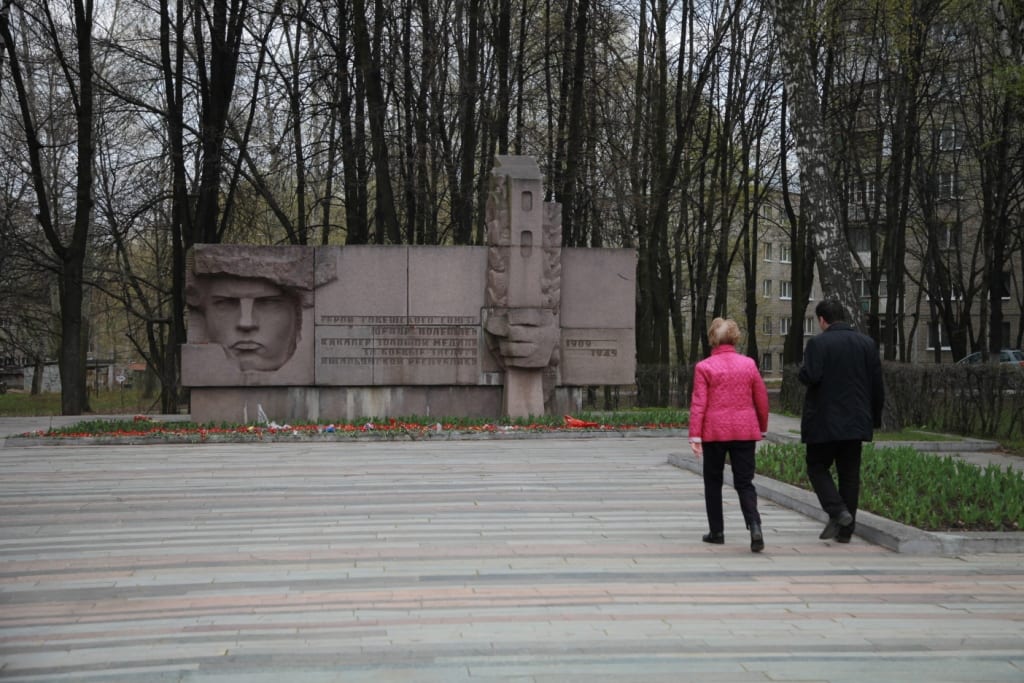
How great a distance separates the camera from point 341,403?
64.1 ft

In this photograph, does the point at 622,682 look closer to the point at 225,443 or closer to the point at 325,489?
the point at 325,489

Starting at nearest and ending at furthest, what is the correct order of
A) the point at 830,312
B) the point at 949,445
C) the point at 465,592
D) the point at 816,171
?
the point at 465,592 < the point at 830,312 < the point at 949,445 < the point at 816,171

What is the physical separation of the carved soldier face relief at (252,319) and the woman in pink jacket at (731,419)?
40.0ft

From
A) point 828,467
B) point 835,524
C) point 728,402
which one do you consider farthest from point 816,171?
point 728,402

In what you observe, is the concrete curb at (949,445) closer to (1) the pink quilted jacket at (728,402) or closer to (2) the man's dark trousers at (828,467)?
(2) the man's dark trousers at (828,467)

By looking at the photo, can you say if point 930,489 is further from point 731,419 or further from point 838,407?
point 731,419

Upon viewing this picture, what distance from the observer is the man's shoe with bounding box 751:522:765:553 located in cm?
807

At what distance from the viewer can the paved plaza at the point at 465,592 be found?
17.7 feet

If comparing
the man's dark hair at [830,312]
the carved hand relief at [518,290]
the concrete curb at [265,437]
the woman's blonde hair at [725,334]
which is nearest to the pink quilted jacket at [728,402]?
the woman's blonde hair at [725,334]

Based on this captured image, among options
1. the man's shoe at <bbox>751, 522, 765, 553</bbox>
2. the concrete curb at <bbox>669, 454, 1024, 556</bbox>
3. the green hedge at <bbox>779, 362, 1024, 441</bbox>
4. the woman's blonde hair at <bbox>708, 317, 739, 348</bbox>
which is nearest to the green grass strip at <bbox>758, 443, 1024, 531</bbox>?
the concrete curb at <bbox>669, 454, 1024, 556</bbox>

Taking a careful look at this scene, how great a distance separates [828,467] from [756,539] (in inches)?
33.4

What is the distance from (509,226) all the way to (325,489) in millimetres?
8543

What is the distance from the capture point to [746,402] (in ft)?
27.0

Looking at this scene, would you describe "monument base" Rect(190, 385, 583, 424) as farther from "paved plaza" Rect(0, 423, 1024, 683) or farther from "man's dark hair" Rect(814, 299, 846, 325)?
"man's dark hair" Rect(814, 299, 846, 325)
